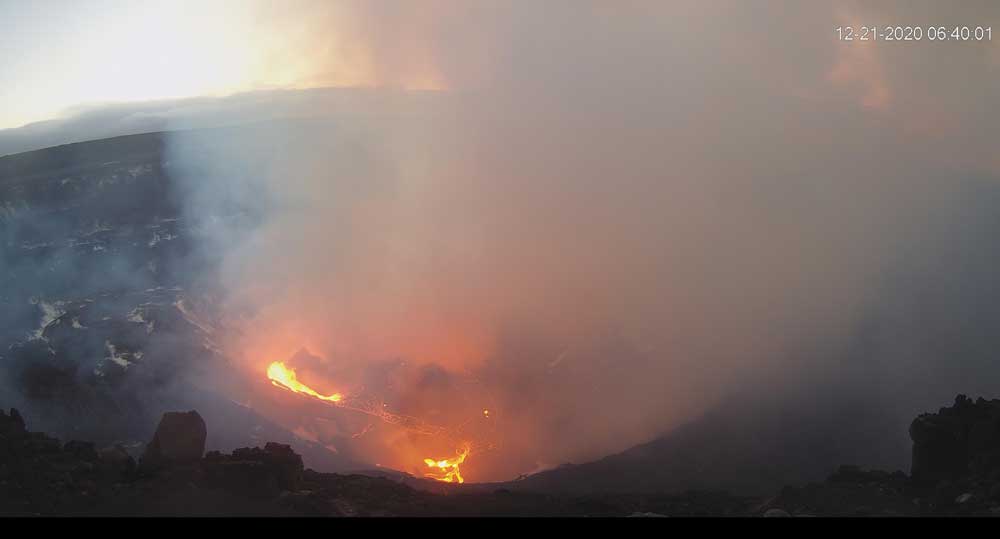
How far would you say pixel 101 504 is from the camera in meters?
20.5

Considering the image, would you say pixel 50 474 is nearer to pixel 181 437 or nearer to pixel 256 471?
pixel 181 437

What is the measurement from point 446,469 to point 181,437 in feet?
43.2

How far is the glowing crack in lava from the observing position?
34188mm

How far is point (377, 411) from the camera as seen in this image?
122 ft

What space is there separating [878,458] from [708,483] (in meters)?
8.31

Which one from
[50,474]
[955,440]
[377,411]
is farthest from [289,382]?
[955,440]

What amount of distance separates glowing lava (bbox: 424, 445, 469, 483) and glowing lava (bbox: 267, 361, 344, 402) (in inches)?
263

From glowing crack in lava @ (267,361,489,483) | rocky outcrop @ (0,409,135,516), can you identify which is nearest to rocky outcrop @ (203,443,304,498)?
rocky outcrop @ (0,409,135,516)

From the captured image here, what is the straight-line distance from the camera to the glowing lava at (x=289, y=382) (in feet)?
124

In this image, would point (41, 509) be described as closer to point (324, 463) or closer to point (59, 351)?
point (324, 463)

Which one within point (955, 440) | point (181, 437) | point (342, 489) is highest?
point (181, 437)

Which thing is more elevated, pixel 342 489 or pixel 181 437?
pixel 181 437

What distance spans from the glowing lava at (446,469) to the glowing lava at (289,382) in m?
6.67
